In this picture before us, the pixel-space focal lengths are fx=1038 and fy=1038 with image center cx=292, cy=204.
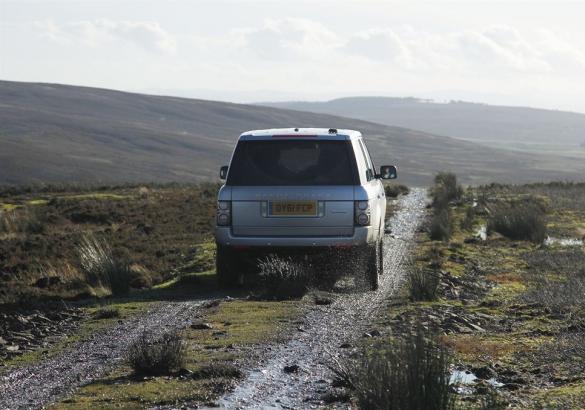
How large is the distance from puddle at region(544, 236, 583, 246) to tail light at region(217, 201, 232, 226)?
12914mm

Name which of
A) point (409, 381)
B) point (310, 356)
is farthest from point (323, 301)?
point (409, 381)

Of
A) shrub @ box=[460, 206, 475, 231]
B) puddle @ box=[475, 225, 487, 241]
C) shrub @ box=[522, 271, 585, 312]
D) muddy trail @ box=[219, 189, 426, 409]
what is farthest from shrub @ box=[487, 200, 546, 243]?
muddy trail @ box=[219, 189, 426, 409]

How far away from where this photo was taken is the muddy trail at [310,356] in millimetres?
7609

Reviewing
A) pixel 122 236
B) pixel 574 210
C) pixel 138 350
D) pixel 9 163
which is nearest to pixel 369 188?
pixel 138 350

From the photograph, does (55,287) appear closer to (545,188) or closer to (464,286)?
(464,286)

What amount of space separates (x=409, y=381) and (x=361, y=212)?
8016mm

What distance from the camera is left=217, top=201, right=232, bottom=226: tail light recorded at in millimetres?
14398

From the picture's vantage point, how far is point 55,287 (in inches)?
640

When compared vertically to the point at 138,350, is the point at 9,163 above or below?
below

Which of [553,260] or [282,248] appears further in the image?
[553,260]

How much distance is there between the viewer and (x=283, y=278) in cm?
1394

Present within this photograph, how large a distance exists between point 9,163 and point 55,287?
146652 millimetres

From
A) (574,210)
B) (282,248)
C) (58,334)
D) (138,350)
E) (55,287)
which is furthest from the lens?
(574,210)

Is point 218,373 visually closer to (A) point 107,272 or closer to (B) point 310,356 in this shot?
(B) point 310,356
